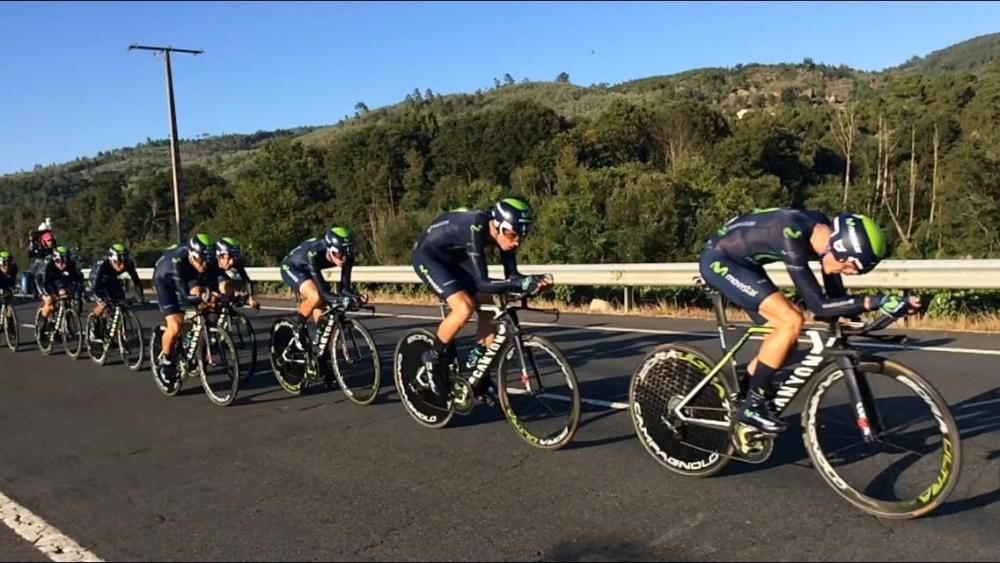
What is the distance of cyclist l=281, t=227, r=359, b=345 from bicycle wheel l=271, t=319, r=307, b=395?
0.14 metres

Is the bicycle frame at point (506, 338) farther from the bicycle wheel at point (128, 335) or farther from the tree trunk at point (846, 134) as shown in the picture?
the tree trunk at point (846, 134)

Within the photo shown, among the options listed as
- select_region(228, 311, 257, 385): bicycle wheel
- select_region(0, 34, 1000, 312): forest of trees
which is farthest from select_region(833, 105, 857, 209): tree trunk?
select_region(228, 311, 257, 385): bicycle wheel

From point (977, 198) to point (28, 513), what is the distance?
33.7 metres

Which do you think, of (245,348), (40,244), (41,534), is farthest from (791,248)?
(40,244)

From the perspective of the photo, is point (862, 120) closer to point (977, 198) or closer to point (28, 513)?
point (977, 198)

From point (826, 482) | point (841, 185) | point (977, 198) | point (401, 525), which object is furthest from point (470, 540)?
point (841, 185)

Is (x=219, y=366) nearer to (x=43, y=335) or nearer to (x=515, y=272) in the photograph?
(x=515, y=272)

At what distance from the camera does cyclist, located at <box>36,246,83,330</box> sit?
1293 cm

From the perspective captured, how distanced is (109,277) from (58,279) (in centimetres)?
217

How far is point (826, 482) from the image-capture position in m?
4.77

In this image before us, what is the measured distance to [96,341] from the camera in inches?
463

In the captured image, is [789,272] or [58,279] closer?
[789,272]

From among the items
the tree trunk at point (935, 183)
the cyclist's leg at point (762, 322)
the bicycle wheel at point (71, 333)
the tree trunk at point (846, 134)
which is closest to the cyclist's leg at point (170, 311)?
the bicycle wheel at point (71, 333)

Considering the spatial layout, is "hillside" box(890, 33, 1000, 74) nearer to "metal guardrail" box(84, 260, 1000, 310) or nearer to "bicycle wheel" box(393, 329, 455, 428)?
"metal guardrail" box(84, 260, 1000, 310)
